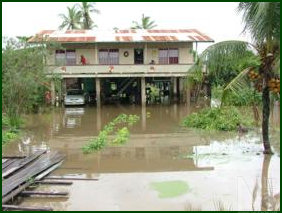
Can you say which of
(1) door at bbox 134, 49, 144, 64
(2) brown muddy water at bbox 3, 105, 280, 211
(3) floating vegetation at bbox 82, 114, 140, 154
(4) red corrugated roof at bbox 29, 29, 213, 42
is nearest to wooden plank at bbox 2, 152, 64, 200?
(2) brown muddy water at bbox 3, 105, 280, 211

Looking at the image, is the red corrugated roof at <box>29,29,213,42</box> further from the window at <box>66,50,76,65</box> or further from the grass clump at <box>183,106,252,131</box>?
the grass clump at <box>183,106,252,131</box>

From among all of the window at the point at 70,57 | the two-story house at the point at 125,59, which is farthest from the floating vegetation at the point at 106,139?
the window at the point at 70,57

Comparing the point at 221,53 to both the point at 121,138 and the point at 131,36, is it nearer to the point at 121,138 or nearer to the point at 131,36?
the point at 121,138

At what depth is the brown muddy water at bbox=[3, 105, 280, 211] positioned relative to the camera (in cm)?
1061

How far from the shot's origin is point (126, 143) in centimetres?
1877

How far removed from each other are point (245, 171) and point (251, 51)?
3930 mm

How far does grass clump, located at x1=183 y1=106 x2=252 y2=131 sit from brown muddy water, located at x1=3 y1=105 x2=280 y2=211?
2.29ft

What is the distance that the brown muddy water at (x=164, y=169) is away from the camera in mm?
10609

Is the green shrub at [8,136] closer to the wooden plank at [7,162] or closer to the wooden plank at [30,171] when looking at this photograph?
the wooden plank at [30,171]

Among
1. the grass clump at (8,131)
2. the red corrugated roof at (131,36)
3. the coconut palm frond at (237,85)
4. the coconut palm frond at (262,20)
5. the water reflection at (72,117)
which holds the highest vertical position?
the coconut palm frond at (262,20)

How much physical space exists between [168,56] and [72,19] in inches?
773

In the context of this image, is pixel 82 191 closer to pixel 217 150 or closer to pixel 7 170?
pixel 7 170

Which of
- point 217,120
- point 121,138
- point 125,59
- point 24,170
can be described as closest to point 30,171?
point 24,170

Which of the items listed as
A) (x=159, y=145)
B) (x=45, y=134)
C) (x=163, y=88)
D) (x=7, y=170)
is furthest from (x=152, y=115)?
(x=7, y=170)
